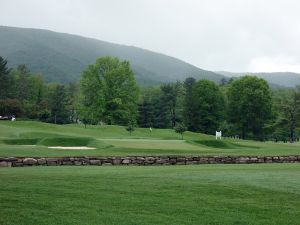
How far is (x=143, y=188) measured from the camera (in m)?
11.9

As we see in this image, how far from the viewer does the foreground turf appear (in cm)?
906

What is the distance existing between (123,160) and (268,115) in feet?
198

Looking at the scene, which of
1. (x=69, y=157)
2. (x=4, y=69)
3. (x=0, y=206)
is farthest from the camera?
(x=4, y=69)

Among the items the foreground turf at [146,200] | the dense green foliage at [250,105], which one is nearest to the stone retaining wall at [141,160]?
the foreground turf at [146,200]

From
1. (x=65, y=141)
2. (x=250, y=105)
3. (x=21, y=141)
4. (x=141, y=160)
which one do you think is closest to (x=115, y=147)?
(x=141, y=160)

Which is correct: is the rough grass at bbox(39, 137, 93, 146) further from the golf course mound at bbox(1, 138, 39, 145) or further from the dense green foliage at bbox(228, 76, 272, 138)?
the dense green foliage at bbox(228, 76, 272, 138)

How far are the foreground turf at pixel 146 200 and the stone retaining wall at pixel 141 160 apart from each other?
6073 mm

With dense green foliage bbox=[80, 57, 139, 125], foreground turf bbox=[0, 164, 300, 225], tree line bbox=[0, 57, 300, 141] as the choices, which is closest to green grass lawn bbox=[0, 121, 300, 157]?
foreground turf bbox=[0, 164, 300, 225]

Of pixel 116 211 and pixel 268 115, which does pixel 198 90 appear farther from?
pixel 116 211

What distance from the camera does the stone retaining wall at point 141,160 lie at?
65.2ft

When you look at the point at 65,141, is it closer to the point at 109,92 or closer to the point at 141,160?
the point at 141,160

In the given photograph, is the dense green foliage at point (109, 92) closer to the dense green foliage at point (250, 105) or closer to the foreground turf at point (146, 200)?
the dense green foliage at point (250, 105)

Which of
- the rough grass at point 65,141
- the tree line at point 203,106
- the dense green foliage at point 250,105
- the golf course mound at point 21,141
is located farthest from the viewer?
the dense green foliage at point 250,105

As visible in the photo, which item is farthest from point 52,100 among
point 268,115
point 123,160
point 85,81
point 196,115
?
point 123,160
